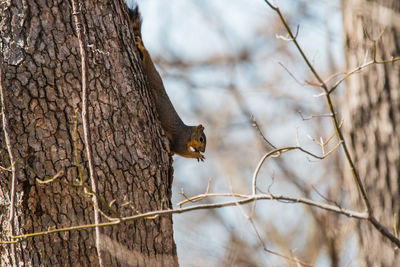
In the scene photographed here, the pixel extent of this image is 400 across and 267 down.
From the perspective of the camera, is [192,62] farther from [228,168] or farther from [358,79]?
[358,79]

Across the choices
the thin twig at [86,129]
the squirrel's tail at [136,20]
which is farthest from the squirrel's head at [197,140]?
the thin twig at [86,129]

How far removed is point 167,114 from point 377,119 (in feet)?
5.56

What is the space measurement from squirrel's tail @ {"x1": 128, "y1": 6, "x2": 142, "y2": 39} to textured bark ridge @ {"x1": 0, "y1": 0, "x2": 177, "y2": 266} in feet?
1.75

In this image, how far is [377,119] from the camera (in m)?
3.79

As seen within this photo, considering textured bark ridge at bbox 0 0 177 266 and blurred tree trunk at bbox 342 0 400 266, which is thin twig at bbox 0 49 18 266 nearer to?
textured bark ridge at bbox 0 0 177 266

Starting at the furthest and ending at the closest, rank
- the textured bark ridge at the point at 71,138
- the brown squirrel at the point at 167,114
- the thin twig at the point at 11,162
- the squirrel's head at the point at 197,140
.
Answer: the squirrel's head at the point at 197,140 < the brown squirrel at the point at 167,114 < the textured bark ridge at the point at 71,138 < the thin twig at the point at 11,162

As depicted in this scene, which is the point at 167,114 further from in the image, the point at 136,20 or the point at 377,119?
the point at 377,119

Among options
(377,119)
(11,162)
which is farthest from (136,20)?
(377,119)

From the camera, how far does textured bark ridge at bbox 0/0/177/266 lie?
1902 millimetres

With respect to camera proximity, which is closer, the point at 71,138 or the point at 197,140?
the point at 71,138

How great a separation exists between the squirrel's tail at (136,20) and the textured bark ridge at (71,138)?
21.0 inches

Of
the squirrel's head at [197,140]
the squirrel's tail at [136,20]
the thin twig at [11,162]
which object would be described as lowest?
the thin twig at [11,162]

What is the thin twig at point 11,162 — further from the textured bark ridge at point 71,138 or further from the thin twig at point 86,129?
the thin twig at point 86,129

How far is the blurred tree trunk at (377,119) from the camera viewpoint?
367 cm
